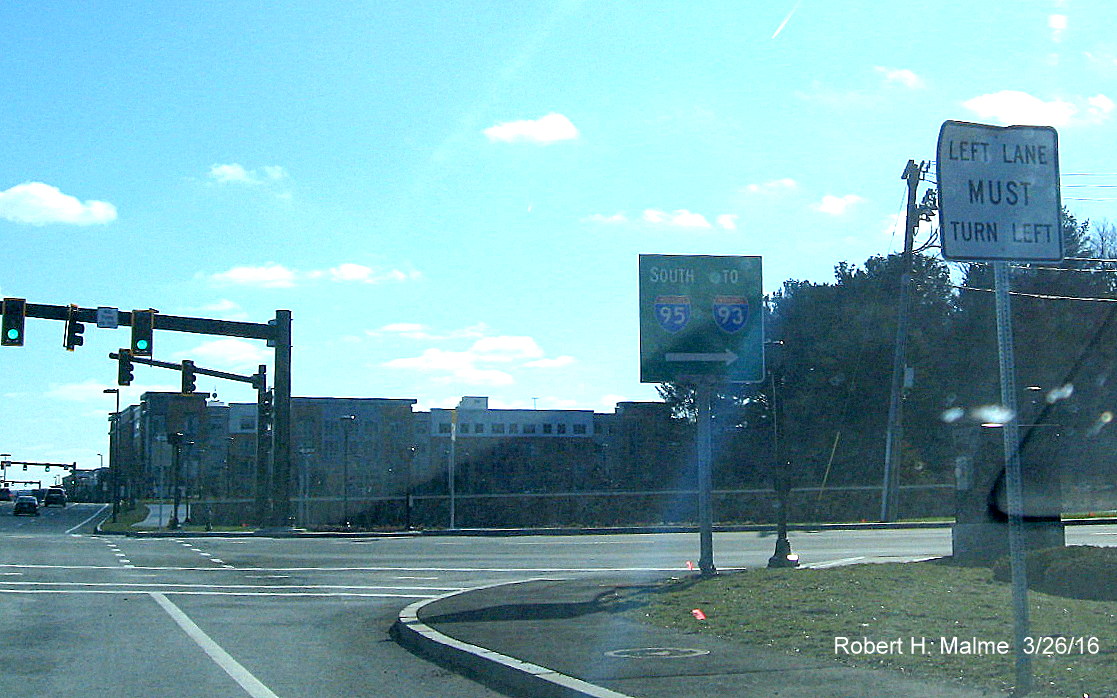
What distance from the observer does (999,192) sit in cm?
783

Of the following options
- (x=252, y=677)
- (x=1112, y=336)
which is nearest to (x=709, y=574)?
(x=252, y=677)

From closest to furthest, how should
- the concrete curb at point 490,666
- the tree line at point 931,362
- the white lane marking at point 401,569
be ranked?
the concrete curb at point 490,666
the white lane marking at point 401,569
the tree line at point 931,362

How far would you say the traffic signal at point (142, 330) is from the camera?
29969 millimetres

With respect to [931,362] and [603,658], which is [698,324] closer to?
[603,658]

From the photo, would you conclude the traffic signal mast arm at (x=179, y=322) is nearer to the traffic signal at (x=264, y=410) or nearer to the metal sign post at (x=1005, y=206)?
the traffic signal at (x=264, y=410)

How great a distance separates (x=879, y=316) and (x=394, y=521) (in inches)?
1083

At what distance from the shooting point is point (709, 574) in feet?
56.4

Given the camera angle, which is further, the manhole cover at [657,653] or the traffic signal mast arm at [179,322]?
the traffic signal mast arm at [179,322]

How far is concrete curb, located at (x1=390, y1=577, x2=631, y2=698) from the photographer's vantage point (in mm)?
8672

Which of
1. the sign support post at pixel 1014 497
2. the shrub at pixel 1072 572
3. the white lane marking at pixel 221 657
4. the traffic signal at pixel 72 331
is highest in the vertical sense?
the traffic signal at pixel 72 331

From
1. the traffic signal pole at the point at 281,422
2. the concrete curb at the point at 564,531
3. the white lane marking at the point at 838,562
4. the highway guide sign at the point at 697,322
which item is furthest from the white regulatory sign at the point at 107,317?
the white lane marking at the point at 838,562

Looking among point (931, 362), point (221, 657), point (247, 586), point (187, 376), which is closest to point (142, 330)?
point (187, 376)

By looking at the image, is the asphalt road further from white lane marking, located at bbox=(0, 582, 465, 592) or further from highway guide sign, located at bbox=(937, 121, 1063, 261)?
highway guide sign, located at bbox=(937, 121, 1063, 261)

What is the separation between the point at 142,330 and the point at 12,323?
127 inches
